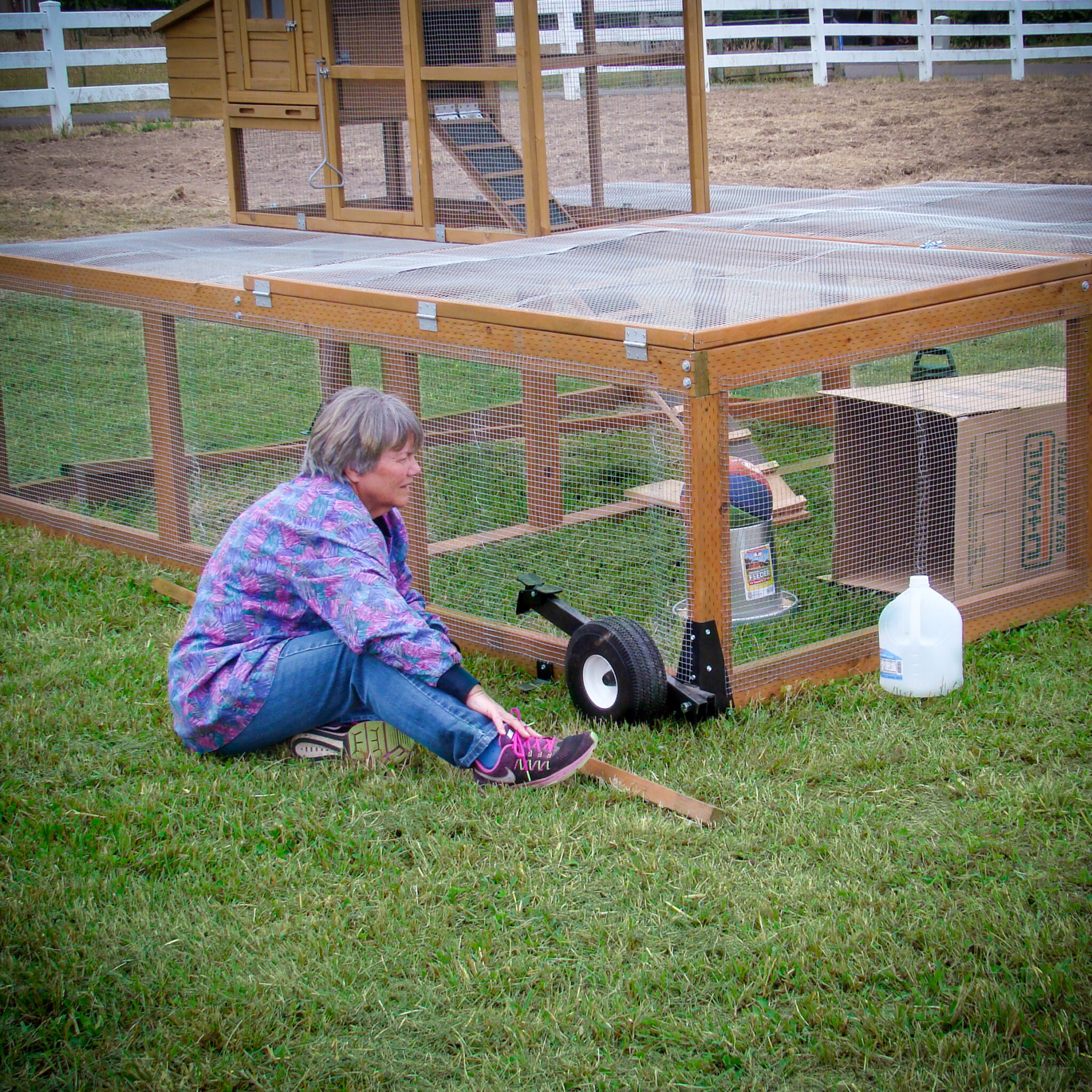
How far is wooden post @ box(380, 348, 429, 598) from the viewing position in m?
4.24

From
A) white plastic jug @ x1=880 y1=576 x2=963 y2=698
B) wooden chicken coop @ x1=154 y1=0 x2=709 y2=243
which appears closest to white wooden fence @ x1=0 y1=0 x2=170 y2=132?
wooden chicken coop @ x1=154 y1=0 x2=709 y2=243

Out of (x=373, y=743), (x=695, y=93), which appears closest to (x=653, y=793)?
(x=373, y=743)

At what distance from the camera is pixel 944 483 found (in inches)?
160

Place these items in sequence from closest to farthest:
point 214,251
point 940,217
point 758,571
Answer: point 758,571
point 940,217
point 214,251

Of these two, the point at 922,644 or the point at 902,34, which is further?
the point at 902,34

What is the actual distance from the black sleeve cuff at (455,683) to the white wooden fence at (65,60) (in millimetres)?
12405

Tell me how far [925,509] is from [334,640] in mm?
1846

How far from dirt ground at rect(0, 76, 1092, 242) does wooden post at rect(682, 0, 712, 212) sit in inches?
255

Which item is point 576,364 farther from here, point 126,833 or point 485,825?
point 126,833

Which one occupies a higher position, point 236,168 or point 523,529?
point 236,168

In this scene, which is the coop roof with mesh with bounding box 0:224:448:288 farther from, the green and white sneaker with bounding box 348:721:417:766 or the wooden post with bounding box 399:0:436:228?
the green and white sneaker with bounding box 348:721:417:766

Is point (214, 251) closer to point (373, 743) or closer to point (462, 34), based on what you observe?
point (462, 34)

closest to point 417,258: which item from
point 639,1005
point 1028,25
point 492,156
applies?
point 492,156

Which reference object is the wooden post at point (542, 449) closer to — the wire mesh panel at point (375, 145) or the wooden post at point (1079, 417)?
the wooden post at point (1079, 417)
